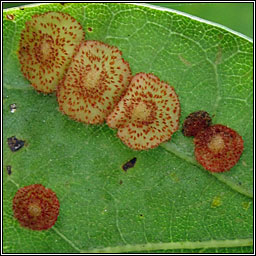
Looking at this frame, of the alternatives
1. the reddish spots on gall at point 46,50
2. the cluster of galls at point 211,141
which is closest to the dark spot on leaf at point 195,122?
the cluster of galls at point 211,141

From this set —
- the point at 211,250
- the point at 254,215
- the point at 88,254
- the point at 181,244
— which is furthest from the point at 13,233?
the point at 254,215

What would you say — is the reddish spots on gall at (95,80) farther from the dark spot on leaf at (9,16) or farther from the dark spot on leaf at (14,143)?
the dark spot on leaf at (9,16)

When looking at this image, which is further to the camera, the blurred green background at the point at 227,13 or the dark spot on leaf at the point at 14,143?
the blurred green background at the point at 227,13

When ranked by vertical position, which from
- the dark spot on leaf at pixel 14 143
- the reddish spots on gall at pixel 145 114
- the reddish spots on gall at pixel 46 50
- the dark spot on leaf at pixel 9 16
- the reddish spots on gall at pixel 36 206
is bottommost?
the reddish spots on gall at pixel 36 206

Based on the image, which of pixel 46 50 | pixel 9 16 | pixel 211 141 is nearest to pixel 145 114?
pixel 211 141

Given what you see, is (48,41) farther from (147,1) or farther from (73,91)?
(147,1)

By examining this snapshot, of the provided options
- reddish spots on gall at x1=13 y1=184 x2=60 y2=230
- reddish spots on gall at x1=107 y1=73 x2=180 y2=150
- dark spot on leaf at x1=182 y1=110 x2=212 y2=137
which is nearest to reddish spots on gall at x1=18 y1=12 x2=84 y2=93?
reddish spots on gall at x1=107 y1=73 x2=180 y2=150

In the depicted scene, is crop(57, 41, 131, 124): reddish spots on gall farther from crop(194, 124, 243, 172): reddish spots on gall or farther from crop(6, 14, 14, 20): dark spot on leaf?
crop(194, 124, 243, 172): reddish spots on gall
